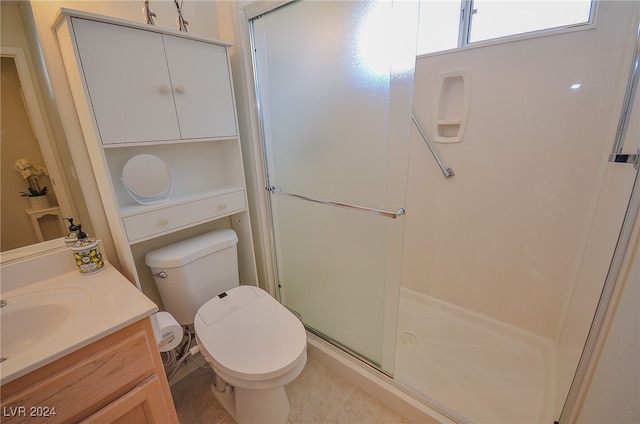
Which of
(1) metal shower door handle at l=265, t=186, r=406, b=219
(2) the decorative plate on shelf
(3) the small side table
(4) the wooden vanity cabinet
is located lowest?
(4) the wooden vanity cabinet

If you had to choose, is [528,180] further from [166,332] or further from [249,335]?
[166,332]

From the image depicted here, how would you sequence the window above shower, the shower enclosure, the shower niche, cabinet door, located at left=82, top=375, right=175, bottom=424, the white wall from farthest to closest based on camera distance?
the shower niche → the window above shower → the shower enclosure → cabinet door, located at left=82, top=375, right=175, bottom=424 → the white wall

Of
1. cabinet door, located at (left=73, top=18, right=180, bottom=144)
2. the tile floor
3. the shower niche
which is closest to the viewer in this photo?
cabinet door, located at (left=73, top=18, right=180, bottom=144)

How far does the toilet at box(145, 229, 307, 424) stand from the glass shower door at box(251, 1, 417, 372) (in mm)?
356

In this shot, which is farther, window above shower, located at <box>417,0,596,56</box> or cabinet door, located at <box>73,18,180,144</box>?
window above shower, located at <box>417,0,596,56</box>

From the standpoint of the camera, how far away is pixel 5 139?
92 centimetres

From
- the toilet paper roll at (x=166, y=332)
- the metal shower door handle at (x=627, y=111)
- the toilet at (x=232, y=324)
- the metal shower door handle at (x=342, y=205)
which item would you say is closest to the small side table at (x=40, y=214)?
the toilet at (x=232, y=324)

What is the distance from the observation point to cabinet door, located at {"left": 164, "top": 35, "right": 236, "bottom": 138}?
1138 mm

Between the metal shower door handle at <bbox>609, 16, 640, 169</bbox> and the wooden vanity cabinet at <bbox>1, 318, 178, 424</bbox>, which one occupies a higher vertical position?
the metal shower door handle at <bbox>609, 16, 640, 169</bbox>

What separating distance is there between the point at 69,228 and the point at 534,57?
7.01 feet

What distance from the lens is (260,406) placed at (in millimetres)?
1209

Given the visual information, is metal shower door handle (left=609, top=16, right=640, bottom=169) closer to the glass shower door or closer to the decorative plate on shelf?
the glass shower door

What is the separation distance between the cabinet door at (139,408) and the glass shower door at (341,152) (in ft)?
A: 2.84

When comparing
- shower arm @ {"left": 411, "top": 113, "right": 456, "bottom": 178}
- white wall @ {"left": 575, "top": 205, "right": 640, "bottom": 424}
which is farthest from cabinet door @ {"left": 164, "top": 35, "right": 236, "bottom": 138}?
white wall @ {"left": 575, "top": 205, "right": 640, "bottom": 424}
